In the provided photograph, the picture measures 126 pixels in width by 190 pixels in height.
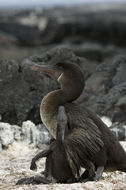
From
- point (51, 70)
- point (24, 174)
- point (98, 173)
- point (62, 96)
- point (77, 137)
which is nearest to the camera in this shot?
point (77, 137)

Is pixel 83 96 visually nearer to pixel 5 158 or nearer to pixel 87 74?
pixel 87 74

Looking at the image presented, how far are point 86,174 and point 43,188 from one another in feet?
2.75

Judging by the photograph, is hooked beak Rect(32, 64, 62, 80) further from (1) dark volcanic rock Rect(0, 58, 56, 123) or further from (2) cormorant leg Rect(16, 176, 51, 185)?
(1) dark volcanic rock Rect(0, 58, 56, 123)

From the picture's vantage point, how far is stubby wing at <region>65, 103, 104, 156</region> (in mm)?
5891

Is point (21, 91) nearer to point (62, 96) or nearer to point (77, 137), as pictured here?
point (62, 96)

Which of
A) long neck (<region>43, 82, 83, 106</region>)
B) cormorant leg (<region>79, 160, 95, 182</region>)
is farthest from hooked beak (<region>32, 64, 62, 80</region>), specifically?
cormorant leg (<region>79, 160, 95, 182</region>)

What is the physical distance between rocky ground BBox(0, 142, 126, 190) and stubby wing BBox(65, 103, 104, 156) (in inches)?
17.2

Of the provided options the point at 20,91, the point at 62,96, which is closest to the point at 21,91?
the point at 20,91

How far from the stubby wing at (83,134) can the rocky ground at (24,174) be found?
44 centimetres

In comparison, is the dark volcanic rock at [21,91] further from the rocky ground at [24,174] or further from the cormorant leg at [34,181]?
the cormorant leg at [34,181]

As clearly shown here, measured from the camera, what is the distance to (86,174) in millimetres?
6238

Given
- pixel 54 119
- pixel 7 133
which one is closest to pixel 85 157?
pixel 54 119

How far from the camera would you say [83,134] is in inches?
234

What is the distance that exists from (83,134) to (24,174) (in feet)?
4.93
